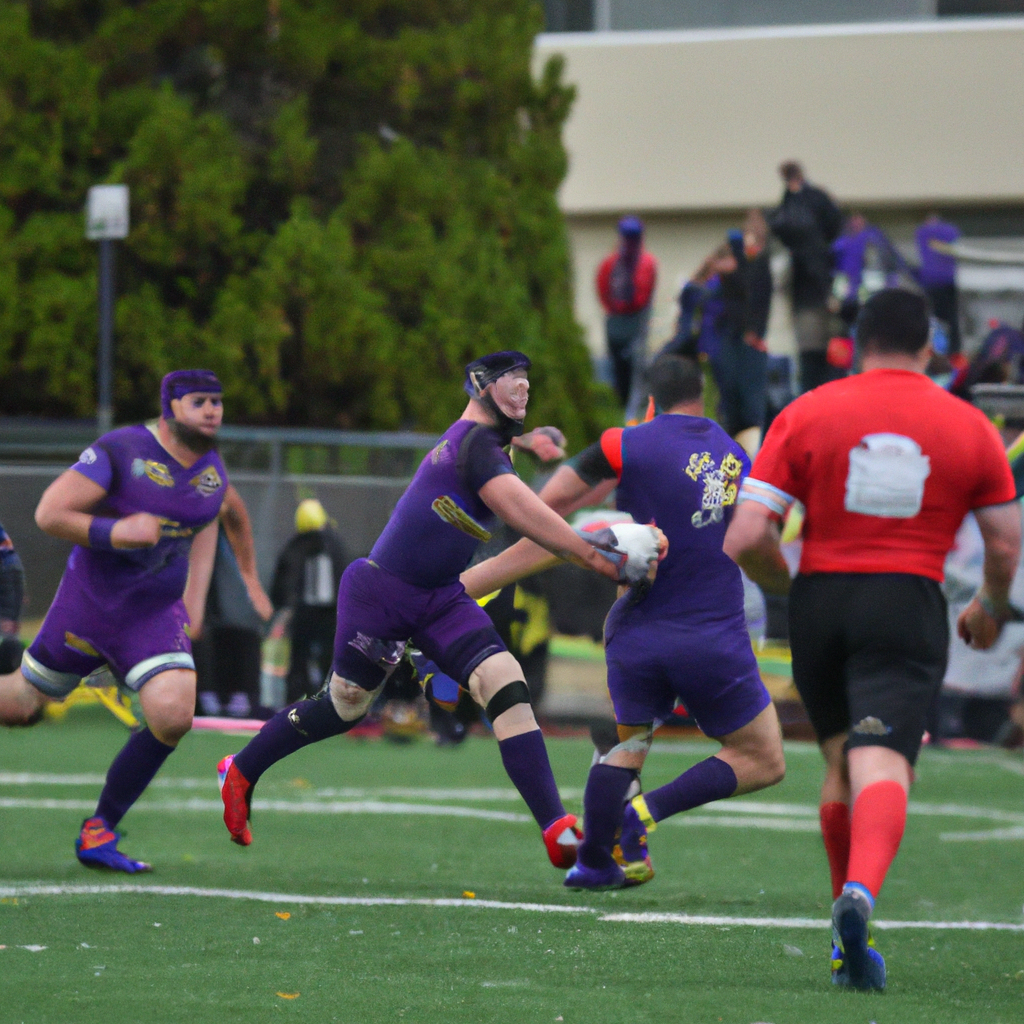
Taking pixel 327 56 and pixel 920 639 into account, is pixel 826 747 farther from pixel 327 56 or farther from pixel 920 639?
pixel 327 56

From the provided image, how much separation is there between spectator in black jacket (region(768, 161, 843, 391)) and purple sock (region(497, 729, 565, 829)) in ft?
24.5

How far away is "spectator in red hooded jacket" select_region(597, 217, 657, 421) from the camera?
14109 millimetres

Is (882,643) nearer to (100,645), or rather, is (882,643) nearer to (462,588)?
(462,588)

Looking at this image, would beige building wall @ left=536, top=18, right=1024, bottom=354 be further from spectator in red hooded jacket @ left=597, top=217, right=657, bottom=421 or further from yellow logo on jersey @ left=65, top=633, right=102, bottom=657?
yellow logo on jersey @ left=65, top=633, right=102, bottom=657

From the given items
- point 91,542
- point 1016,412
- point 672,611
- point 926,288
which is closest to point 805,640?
point 672,611

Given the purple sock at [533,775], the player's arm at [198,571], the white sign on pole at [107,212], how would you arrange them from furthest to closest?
1. the white sign on pole at [107,212]
2. the player's arm at [198,571]
3. the purple sock at [533,775]

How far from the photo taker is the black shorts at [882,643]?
4.92m

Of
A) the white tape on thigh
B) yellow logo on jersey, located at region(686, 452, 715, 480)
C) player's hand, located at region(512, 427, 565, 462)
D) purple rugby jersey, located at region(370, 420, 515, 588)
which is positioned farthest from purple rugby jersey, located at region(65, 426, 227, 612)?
yellow logo on jersey, located at region(686, 452, 715, 480)

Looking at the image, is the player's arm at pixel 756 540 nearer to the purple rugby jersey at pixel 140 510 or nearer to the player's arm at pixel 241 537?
the purple rugby jersey at pixel 140 510

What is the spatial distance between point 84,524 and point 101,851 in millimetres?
1340

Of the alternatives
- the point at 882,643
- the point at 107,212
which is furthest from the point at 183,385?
the point at 107,212

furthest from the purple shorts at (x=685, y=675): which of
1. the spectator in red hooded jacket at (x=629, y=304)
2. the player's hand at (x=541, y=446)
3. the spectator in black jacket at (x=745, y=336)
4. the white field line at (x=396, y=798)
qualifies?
the spectator in red hooded jacket at (x=629, y=304)

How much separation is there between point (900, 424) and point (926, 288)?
34.1ft

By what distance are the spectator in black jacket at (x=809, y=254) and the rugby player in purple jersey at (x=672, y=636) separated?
22.0ft
